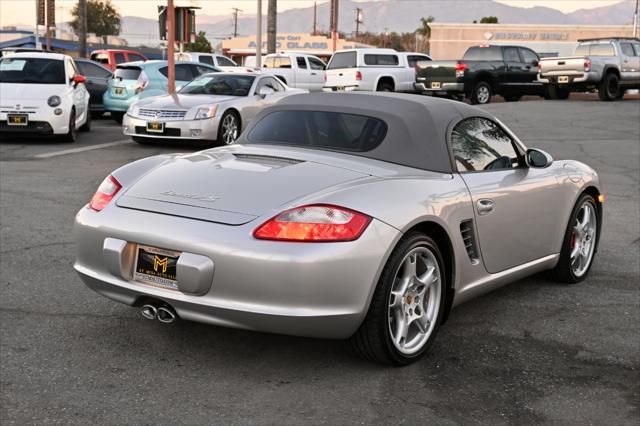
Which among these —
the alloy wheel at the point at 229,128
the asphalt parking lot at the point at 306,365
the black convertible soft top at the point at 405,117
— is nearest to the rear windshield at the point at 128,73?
the alloy wheel at the point at 229,128

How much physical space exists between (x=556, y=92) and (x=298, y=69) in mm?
8418

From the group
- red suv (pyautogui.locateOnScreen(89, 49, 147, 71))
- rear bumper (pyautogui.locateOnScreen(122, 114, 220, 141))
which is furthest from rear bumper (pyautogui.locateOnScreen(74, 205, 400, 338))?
red suv (pyautogui.locateOnScreen(89, 49, 147, 71))

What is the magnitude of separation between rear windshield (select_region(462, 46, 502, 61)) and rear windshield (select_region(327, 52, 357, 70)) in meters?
3.74

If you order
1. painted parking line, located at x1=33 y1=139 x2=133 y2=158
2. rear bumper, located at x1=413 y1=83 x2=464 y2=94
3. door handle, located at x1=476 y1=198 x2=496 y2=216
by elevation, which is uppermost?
door handle, located at x1=476 y1=198 x2=496 y2=216

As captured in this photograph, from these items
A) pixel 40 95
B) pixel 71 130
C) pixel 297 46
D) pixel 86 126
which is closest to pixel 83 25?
pixel 86 126

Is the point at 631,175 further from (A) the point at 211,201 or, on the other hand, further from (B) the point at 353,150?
(A) the point at 211,201

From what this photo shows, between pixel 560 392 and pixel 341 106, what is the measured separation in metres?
2.12

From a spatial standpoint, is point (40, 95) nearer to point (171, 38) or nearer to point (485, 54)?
point (171, 38)

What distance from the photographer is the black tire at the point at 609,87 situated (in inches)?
1041

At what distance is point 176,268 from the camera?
13.6ft

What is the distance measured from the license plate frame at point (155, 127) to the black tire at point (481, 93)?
14.3 m

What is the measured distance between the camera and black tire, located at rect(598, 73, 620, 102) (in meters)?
26.4

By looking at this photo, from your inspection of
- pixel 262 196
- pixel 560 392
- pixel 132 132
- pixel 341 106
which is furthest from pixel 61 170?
pixel 560 392

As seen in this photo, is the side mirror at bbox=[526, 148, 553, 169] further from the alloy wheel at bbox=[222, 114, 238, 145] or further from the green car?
the green car
